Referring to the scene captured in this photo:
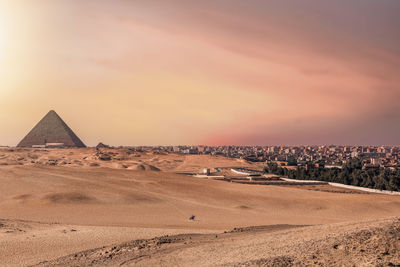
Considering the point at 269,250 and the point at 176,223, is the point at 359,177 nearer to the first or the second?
the point at 176,223

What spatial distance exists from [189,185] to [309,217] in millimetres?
21206

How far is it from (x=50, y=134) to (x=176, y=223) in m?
162

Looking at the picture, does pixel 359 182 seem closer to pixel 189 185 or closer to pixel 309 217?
pixel 189 185

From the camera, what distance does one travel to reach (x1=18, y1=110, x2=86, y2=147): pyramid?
177625 millimetres

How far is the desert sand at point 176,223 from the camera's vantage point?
16094mm

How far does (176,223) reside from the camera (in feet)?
98.8

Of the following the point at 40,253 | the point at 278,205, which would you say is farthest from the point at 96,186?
the point at 40,253

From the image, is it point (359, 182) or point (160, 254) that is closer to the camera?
point (160, 254)

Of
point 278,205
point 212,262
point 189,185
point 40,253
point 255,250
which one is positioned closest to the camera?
point 212,262

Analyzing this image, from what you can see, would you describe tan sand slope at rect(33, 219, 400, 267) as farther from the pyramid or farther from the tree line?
the pyramid

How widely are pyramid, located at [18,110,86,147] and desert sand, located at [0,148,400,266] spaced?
404 ft

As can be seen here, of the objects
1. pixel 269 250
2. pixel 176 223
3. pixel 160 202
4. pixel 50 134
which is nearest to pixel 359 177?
pixel 160 202

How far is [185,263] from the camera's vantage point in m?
15.9

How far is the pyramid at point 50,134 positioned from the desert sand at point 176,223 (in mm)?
123239
